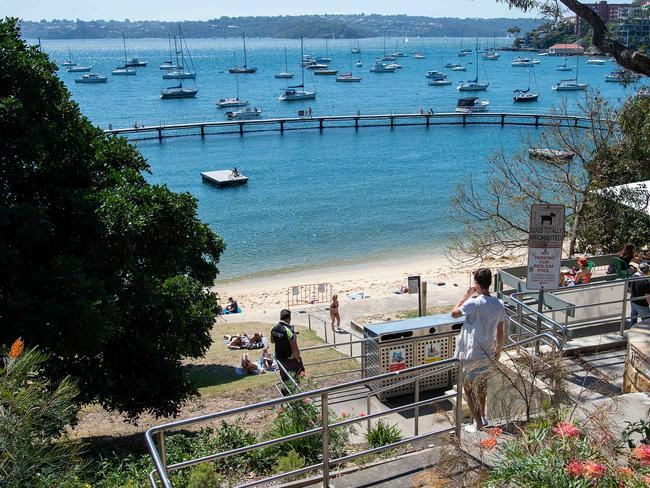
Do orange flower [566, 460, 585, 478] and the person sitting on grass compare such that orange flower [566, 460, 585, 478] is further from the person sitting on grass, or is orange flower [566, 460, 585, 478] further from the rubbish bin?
the person sitting on grass

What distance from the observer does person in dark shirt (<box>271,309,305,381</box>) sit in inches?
394

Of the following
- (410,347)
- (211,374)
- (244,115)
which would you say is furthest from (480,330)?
(244,115)

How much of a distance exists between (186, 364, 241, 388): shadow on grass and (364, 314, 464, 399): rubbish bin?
6.54 metres

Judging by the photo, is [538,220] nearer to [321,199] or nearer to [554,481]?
[554,481]

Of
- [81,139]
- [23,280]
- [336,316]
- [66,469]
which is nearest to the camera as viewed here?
[66,469]

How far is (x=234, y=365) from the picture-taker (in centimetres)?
1917

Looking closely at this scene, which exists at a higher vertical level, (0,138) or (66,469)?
(0,138)

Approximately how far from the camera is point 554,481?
371 centimetres

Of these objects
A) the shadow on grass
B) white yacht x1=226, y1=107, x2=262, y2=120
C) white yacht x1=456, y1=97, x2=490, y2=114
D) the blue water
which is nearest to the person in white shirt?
the shadow on grass

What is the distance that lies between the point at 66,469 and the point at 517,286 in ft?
24.7

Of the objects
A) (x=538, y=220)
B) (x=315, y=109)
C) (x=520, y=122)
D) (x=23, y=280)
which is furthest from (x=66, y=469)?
(x=315, y=109)

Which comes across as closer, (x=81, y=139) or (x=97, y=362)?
(x=97, y=362)

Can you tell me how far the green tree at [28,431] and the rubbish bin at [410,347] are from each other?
6184 mm

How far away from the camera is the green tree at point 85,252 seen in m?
9.59
